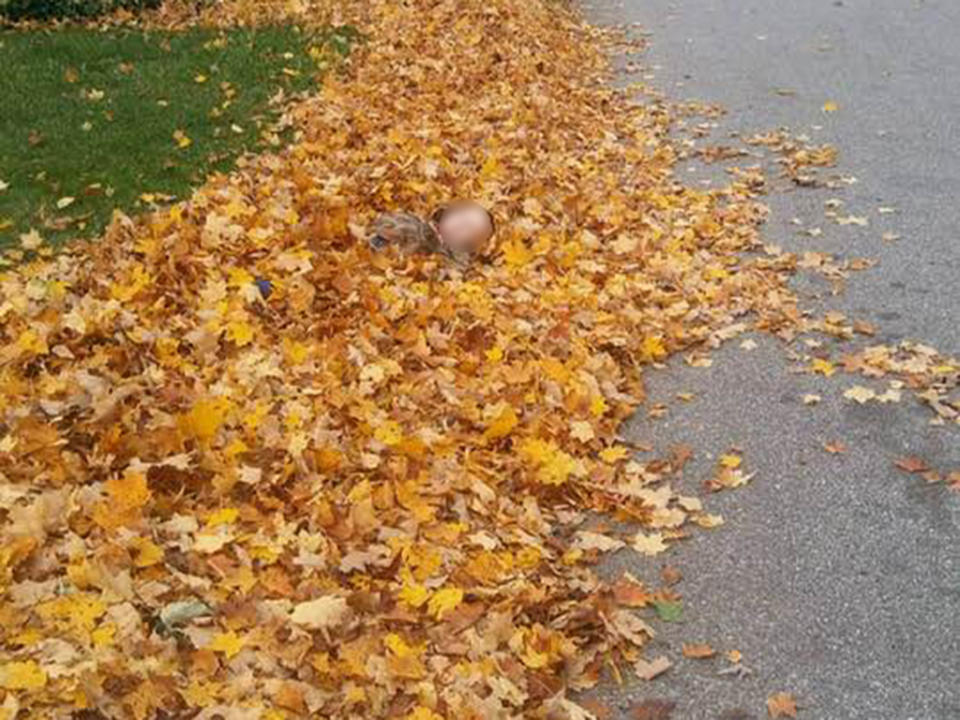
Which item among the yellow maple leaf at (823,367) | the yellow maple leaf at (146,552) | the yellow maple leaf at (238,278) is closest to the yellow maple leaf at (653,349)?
the yellow maple leaf at (823,367)

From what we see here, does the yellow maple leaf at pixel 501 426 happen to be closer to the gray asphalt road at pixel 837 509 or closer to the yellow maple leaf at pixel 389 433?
the yellow maple leaf at pixel 389 433

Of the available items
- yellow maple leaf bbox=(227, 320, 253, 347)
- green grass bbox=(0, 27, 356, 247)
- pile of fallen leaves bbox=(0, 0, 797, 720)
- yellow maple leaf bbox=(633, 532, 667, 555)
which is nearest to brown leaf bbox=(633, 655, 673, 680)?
pile of fallen leaves bbox=(0, 0, 797, 720)

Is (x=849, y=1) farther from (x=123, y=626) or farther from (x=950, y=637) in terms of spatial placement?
(x=123, y=626)

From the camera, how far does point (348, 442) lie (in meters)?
4.19

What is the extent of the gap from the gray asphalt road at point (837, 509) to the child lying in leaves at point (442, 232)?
4.66 ft

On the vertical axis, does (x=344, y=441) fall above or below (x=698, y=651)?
above

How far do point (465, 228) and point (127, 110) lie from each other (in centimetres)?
353

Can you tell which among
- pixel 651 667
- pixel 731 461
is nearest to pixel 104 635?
pixel 651 667

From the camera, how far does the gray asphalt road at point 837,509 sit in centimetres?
336

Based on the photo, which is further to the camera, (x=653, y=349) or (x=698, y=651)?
(x=653, y=349)

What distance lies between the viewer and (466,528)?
3895 mm

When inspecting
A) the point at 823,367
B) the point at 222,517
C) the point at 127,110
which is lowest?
the point at 127,110

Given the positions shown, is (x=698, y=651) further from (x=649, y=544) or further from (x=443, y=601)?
(x=443, y=601)

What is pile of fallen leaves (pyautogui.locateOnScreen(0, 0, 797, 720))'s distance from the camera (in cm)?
315
